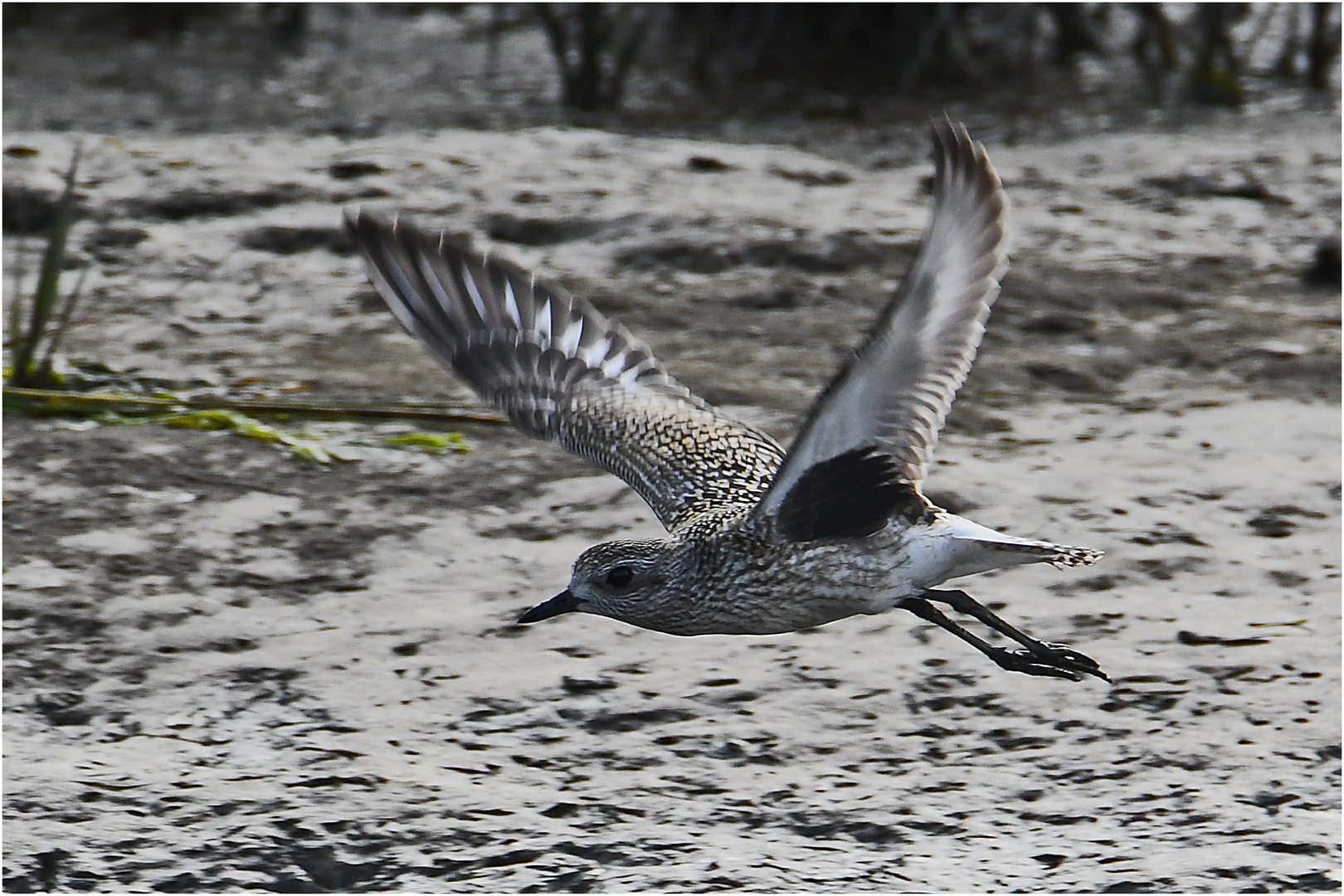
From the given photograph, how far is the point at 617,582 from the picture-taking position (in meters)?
4.61

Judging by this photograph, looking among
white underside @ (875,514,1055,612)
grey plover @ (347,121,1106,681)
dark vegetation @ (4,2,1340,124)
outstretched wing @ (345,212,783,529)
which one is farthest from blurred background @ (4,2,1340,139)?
white underside @ (875,514,1055,612)

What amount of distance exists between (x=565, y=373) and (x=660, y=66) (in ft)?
21.9

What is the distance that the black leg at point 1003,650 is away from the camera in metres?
4.56

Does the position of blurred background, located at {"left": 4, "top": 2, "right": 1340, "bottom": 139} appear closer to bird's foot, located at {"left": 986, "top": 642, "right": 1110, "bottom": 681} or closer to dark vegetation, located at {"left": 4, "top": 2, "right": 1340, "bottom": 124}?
dark vegetation, located at {"left": 4, "top": 2, "right": 1340, "bottom": 124}

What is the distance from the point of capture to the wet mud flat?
4.96 metres

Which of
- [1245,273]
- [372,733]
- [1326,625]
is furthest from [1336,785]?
[1245,273]

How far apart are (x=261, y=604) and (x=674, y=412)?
5.12 ft

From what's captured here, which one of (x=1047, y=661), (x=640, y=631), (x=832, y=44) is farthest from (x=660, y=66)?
(x=1047, y=661)

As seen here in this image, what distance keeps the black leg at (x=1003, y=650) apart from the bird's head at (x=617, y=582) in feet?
1.91

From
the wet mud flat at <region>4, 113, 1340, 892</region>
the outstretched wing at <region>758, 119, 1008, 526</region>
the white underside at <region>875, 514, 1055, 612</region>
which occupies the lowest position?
the wet mud flat at <region>4, 113, 1340, 892</region>

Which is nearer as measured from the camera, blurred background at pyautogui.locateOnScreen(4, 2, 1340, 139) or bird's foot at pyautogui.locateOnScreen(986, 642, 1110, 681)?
bird's foot at pyautogui.locateOnScreen(986, 642, 1110, 681)

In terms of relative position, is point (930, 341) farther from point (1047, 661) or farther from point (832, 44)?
point (832, 44)

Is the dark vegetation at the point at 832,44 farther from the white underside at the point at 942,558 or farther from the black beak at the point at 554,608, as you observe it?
the white underside at the point at 942,558

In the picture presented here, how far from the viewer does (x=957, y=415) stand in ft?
24.6
